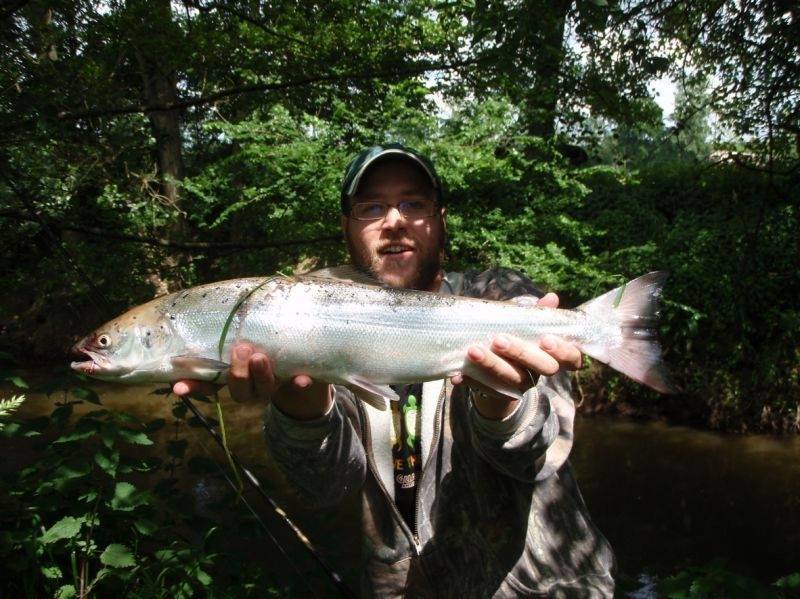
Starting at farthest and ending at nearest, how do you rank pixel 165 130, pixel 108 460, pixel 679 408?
pixel 165 130, pixel 679 408, pixel 108 460

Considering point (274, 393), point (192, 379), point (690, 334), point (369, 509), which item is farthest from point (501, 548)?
point (690, 334)

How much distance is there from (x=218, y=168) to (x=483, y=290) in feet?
32.1

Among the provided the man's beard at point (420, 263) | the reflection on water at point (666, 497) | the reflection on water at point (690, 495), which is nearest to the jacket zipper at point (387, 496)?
the man's beard at point (420, 263)

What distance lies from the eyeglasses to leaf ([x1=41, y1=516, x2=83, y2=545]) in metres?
2.11

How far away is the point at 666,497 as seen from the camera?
7.22m

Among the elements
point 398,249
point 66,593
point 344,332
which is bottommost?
point 66,593

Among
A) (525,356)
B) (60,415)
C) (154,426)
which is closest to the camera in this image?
(525,356)

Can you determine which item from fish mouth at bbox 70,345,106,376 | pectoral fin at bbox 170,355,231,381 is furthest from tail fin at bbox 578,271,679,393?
fish mouth at bbox 70,345,106,376

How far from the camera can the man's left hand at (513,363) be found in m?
2.09

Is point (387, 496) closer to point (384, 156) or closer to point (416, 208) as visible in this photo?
point (416, 208)

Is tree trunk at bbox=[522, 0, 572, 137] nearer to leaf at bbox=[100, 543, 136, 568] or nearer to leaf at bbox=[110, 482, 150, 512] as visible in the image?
leaf at bbox=[110, 482, 150, 512]

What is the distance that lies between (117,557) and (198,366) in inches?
51.6

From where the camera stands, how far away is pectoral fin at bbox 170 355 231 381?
216 centimetres

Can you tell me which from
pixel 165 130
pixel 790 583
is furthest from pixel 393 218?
pixel 165 130
